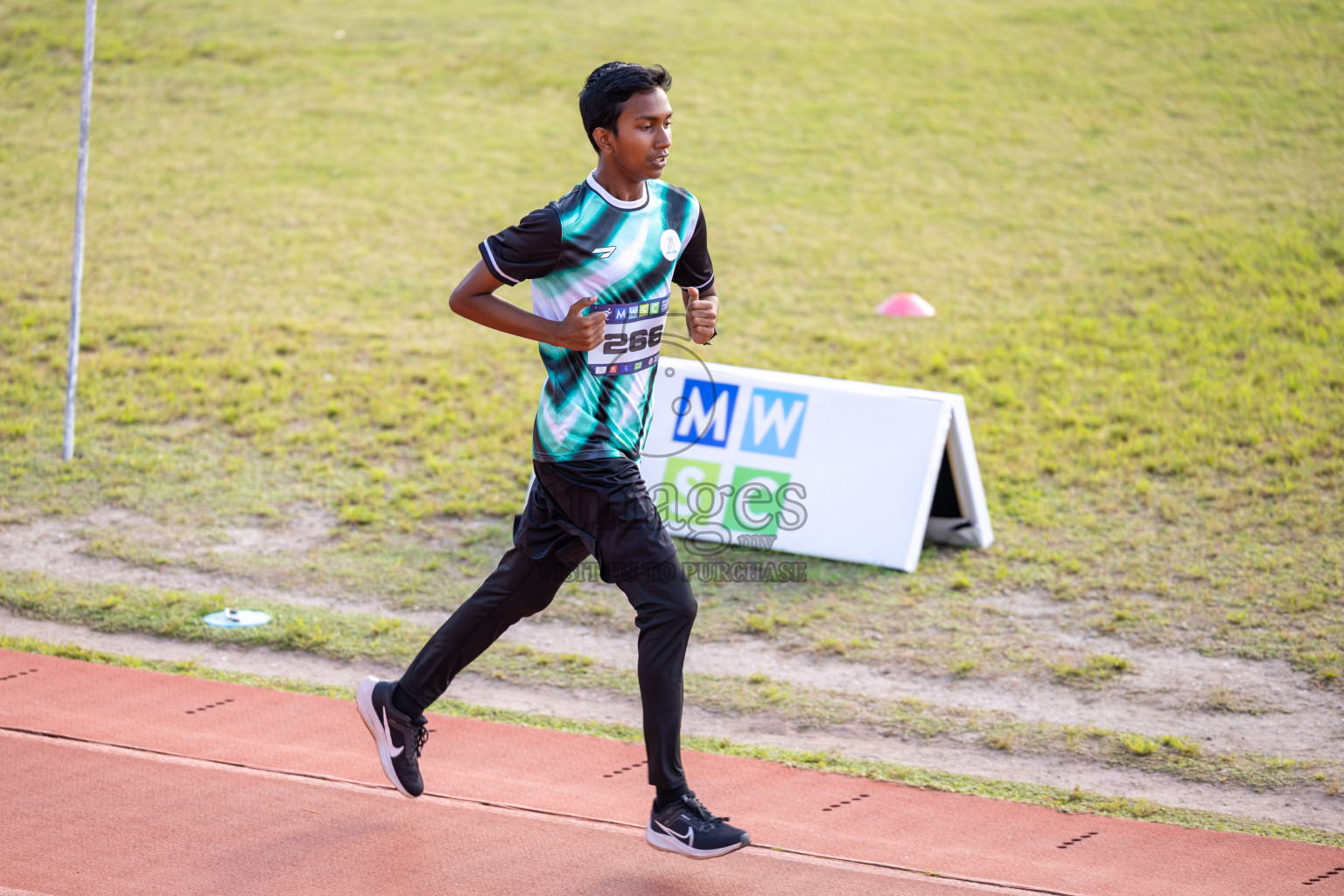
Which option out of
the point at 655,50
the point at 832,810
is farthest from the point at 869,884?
the point at 655,50

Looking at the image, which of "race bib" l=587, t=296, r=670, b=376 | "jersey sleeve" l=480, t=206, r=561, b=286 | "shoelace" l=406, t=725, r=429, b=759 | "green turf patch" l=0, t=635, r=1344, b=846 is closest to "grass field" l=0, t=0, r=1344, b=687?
"green turf patch" l=0, t=635, r=1344, b=846

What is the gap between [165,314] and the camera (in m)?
10.2

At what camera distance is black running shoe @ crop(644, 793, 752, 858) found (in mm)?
3412

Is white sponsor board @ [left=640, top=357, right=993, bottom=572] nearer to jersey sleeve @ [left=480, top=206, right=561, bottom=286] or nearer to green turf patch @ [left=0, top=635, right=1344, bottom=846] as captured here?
green turf patch @ [left=0, top=635, right=1344, bottom=846]

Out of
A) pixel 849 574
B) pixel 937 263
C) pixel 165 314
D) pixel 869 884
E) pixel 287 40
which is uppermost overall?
pixel 287 40

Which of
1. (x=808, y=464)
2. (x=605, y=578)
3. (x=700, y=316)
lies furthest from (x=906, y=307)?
(x=605, y=578)

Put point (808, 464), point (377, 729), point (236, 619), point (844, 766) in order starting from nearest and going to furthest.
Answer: point (377, 729) → point (844, 766) → point (236, 619) → point (808, 464)

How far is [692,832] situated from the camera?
3.42 m

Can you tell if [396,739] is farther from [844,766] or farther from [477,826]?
[844,766]

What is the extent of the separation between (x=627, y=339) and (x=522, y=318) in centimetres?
33

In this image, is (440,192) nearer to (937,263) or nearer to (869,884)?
(937,263)

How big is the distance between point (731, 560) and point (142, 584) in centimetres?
318

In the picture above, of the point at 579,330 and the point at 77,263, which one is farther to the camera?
the point at 77,263

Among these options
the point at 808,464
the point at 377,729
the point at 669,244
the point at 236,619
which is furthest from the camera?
the point at 808,464
